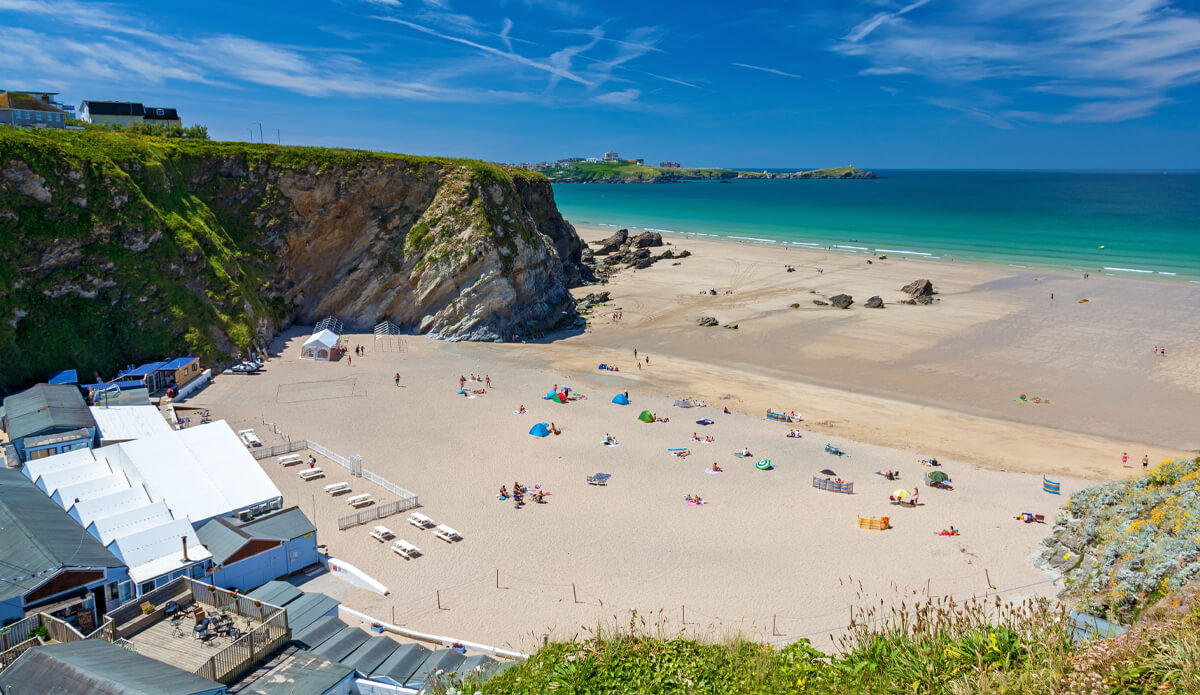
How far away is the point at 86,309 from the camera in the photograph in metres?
31.4

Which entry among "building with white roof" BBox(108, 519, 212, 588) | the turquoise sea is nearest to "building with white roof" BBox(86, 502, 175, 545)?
"building with white roof" BBox(108, 519, 212, 588)

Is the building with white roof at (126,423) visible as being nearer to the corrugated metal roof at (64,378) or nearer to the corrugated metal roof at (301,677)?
the corrugated metal roof at (64,378)

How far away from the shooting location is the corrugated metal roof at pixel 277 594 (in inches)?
583

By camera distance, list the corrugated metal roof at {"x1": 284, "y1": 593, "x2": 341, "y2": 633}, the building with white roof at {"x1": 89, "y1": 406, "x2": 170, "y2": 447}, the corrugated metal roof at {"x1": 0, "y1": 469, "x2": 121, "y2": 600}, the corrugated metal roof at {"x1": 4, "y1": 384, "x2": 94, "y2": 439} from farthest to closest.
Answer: the building with white roof at {"x1": 89, "y1": 406, "x2": 170, "y2": 447} → the corrugated metal roof at {"x1": 4, "y1": 384, "x2": 94, "y2": 439} → the corrugated metal roof at {"x1": 0, "y1": 469, "x2": 121, "y2": 600} → the corrugated metal roof at {"x1": 284, "y1": 593, "x2": 341, "y2": 633}

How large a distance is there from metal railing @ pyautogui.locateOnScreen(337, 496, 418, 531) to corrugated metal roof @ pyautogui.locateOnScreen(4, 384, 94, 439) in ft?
37.2

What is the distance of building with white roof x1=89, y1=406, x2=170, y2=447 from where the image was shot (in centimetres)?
2378

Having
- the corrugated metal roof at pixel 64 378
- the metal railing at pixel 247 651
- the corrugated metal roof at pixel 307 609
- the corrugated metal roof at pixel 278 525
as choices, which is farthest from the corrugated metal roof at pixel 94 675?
the corrugated metal roof at pixel 64 378

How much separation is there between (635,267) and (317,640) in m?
60.0

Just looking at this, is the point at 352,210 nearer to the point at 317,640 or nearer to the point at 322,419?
the point at 322,419

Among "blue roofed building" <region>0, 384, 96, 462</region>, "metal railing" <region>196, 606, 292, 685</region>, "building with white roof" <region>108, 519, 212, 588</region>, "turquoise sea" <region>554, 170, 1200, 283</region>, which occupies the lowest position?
"building with white roof" <region>108, 519, 212, 588</region>

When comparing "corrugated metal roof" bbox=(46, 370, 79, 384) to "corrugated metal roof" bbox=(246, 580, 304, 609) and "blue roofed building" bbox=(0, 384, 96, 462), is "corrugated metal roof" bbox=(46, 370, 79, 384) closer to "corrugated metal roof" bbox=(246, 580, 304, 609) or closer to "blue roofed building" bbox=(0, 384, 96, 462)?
"blue roofed building" bbox=(0, 384, 96, 462)

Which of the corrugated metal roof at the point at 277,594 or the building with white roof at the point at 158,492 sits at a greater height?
the building with white roof at the point at 158,492

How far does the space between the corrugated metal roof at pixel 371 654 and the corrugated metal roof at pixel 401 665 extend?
97 millimetres

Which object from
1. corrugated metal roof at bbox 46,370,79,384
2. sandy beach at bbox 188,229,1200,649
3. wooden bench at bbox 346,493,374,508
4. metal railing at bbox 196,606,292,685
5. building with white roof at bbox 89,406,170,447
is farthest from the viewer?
corrugated metal roof at bbox 46,370,79,384
